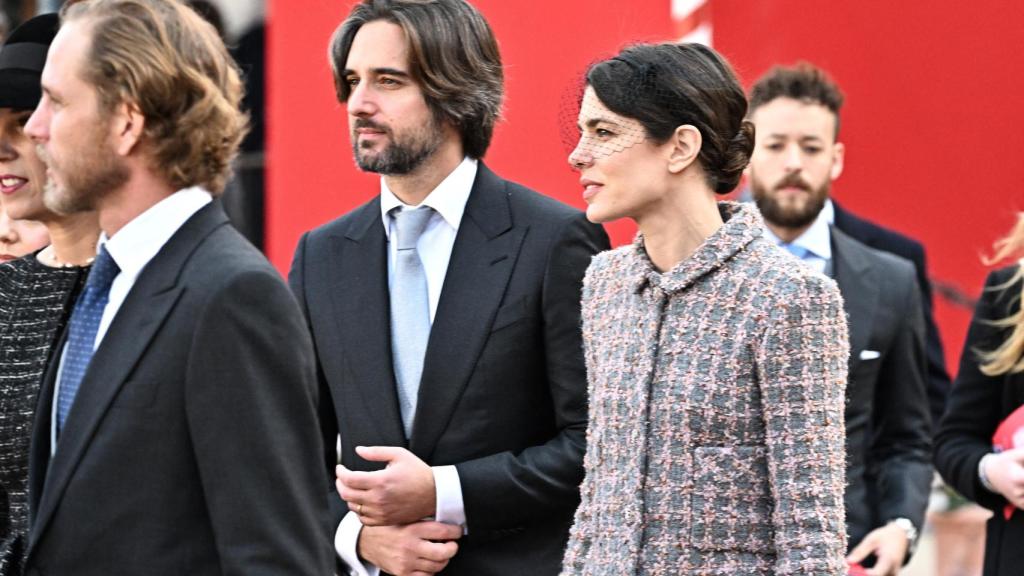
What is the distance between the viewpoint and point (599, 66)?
10.7 ft

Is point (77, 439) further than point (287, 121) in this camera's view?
No

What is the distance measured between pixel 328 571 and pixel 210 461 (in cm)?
28

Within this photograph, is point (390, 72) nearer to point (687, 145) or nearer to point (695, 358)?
point (687, 145)

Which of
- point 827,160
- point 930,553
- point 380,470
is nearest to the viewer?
point 380,470

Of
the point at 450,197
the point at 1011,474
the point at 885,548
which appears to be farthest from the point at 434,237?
the point at 885,548

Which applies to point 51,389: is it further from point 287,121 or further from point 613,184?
point 287,121

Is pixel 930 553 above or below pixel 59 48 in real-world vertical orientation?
below

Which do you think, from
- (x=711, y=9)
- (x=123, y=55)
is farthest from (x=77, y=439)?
(x=711, y=9)

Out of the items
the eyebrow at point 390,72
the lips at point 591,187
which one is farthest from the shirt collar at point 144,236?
the eyebrow at point 390,72

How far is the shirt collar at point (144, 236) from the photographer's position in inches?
Result: 104

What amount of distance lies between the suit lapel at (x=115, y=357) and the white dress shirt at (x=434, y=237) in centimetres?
116

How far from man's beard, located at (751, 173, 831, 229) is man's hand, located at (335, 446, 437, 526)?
6.16ft

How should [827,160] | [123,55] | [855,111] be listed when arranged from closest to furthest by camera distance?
1. [123,55]
2. [827,160]
3. [855,111]

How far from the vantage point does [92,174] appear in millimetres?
2662
